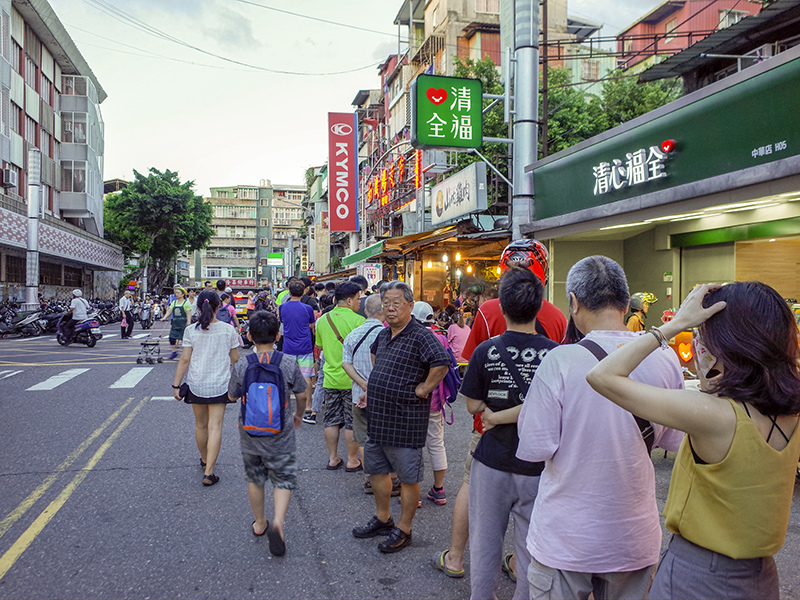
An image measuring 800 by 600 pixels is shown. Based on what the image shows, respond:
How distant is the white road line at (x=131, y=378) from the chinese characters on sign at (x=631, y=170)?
9.00 metres

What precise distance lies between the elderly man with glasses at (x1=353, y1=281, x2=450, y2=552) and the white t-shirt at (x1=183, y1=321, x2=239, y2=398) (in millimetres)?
1914

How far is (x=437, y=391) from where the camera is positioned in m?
4.78

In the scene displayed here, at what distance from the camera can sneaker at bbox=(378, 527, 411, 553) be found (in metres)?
3.91

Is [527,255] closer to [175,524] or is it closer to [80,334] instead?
[175,524]

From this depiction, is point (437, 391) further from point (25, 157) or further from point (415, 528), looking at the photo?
point (25, 157)

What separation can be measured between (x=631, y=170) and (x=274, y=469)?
8.04m

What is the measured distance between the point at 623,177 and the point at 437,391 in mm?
6850

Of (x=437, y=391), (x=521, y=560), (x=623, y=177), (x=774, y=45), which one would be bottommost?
(x=521, y=560)

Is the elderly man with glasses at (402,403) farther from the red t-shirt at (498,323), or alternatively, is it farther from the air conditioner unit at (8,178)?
the air conditioner unit at (8,178)

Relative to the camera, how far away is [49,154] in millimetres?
34688

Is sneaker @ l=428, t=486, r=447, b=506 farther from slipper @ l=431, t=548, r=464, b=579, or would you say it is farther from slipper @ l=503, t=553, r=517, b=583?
slipper @ l=503, t=553, r=517, b=583

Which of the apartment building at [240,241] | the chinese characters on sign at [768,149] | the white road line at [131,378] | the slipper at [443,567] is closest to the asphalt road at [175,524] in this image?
the slipper at [443,567]

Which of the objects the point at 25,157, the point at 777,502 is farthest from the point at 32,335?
the point at 777,502

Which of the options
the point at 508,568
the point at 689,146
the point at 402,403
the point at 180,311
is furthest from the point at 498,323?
the point at 180,311
